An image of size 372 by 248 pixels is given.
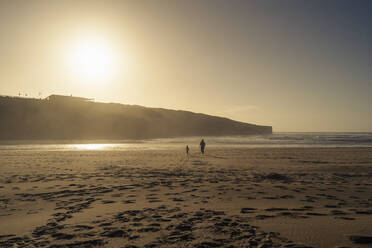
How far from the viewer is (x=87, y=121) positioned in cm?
7012

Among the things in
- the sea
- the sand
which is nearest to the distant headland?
the sea

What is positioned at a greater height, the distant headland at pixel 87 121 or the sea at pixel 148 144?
the distant headland at pixel 87 121

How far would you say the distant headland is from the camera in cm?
5809

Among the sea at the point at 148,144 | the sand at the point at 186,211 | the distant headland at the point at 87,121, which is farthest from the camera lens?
the distant headland at the point at 87,121

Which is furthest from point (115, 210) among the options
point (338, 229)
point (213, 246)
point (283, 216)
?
point (338, 229)

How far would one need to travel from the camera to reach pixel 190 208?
627cm

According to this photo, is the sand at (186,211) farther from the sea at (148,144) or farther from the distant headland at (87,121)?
the distant headland at (87,121)

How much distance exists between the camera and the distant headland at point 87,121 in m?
58.1

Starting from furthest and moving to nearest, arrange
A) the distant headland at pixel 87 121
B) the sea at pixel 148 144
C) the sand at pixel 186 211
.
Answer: the distant headland at pixel 87 121 < the sea at pixel 148 144 < the sand at pixel 186 211

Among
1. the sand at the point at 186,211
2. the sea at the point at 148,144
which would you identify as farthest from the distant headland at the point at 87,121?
the sand at the point at 186,211

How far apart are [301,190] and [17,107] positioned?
74.0 meters

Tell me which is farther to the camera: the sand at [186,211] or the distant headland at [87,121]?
the distant headland at [87,121]

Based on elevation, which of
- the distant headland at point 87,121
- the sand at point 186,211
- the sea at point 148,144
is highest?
the distant headland at point 87,121

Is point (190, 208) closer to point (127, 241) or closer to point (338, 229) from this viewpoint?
point (127, 241)
